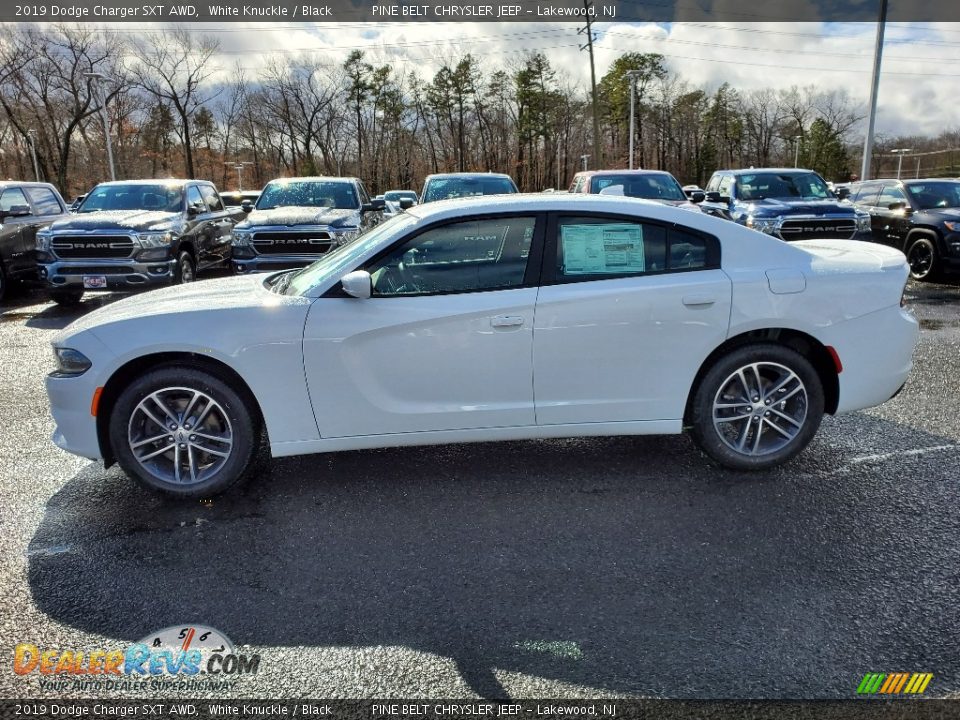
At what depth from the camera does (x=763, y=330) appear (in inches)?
160

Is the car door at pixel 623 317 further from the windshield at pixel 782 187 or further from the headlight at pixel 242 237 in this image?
the windshield at pixel 782 187

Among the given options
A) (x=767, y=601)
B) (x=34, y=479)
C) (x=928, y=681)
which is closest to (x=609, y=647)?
(x=767, y=601)

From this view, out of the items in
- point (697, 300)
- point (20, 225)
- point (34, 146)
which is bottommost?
point (697, 300)

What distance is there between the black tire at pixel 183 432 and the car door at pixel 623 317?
5.62 feet

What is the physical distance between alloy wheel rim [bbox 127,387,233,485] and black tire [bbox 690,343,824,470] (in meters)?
2.79

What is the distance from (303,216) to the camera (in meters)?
10.5

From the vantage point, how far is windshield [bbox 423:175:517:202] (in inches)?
484

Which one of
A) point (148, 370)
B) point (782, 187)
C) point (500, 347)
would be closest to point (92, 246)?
point (148, 370)

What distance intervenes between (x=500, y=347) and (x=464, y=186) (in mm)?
9152

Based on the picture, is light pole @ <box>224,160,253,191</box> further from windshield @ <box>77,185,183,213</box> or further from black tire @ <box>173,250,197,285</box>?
black tire @ <box>173,250,197,285</box>

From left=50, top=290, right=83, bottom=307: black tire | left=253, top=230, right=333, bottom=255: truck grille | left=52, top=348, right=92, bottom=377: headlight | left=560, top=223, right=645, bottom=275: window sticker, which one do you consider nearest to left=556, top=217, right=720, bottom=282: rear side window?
left=560, top=223, right=645, bottom=275: window sticker

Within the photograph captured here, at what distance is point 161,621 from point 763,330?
3.51m

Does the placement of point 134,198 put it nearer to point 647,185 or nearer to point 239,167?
point 647,185

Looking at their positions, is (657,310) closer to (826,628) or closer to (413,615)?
(826,628)
